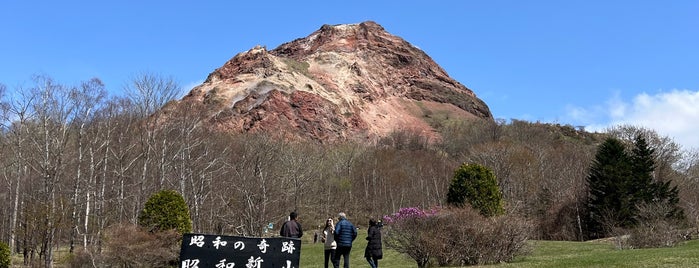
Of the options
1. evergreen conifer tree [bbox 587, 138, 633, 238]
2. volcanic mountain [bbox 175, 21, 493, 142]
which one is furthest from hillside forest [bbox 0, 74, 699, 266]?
volcanic mountain [bbox 175, 21, 493, 142]

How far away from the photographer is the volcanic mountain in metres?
98.1

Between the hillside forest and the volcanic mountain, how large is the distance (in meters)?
18.1

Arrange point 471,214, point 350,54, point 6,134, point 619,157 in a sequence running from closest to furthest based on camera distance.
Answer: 1. point 471,214
2. point 6,134
3. point 619,157
4. point 350,54

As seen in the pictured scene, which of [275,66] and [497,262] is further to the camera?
[275,66]

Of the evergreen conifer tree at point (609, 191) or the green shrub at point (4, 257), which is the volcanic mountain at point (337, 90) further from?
the green shrub at point (4, 257)

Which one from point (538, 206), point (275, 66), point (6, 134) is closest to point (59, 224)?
point (6, 134)

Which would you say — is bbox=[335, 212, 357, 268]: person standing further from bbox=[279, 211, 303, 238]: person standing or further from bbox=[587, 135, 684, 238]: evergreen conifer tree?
bbox=[587, 135, 684, 238]: evergreen conifer tree

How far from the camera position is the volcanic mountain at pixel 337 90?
9806 centimetres

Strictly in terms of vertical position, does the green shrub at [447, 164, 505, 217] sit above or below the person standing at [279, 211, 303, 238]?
above

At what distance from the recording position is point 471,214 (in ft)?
51.5

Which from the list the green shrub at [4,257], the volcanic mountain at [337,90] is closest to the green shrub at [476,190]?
the green shrub at [4,257]

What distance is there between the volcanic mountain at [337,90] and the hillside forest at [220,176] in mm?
18082

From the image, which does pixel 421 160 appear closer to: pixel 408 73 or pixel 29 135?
pixel 29 135

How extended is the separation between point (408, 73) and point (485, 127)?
63343mm
